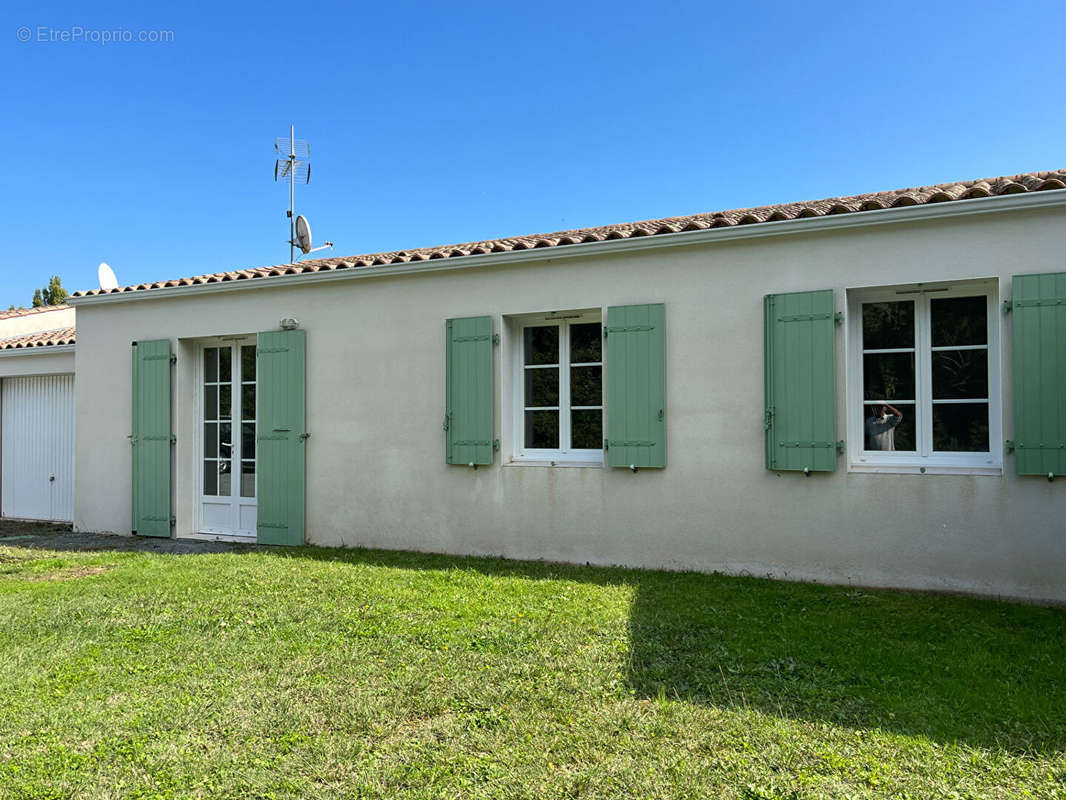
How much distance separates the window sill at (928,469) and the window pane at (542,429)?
2.57 m

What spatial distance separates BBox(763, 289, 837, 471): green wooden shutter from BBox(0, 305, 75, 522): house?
879 cm

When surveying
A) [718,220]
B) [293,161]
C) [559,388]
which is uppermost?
[293,161]

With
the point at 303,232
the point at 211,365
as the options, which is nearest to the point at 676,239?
the point at 211,365

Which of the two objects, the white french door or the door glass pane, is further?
the door glass pane

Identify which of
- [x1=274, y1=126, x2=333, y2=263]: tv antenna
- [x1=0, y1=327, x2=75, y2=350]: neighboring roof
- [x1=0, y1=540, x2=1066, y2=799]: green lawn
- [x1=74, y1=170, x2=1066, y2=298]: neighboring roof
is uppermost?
[x1=274, y1=126, x2=333, y2=263]: tv antenna

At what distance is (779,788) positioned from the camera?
2521 mm

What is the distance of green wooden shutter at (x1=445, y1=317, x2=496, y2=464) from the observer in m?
6.78

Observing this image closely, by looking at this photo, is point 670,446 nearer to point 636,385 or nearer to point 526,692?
point 636,385

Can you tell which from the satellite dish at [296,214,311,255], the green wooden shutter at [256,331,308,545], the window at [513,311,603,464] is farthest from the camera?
the satellite dish at [296,214,311,255]

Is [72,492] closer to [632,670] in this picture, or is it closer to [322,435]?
[322,435]

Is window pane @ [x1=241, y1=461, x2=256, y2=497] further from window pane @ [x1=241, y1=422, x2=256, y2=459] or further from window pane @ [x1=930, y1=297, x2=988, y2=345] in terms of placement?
window pane @ [x1=930, y1=297, x2=988, y2=345]

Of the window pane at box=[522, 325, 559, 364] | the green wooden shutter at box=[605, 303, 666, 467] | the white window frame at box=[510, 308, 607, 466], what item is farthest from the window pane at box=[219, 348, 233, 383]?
the green wooden shutter at box=[605, 303, 666, 467]

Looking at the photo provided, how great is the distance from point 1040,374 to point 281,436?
686 cm

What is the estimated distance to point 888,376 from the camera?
5.64m
